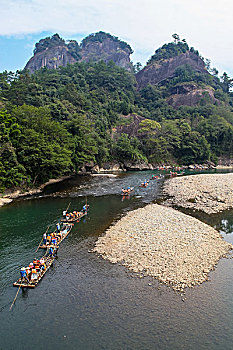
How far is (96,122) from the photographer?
72688mm

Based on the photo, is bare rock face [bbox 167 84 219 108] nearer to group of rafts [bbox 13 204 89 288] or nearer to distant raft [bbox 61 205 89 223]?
distant raft [bbox 61 205 89 223]

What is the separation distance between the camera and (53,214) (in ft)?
88.6

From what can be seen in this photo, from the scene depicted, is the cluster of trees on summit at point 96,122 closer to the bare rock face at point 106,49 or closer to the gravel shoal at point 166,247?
the gravel shoal at point 166,247

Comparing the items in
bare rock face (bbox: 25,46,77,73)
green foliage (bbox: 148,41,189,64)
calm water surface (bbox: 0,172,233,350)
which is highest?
bare rock face (bbox: 25,46,77,73)

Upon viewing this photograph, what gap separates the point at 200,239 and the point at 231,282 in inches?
203

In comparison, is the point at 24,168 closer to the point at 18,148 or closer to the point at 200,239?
the point at 18,148

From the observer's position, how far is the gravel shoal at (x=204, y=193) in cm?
3007

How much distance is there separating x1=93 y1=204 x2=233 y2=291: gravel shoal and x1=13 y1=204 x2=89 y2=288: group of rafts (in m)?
3.46

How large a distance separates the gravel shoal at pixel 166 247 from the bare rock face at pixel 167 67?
403 feet

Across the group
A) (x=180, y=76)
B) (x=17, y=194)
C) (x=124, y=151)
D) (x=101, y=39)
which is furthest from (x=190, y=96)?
(x=101, y=39)

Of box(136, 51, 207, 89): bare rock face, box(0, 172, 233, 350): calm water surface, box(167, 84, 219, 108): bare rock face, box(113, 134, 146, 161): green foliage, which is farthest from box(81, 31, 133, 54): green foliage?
box(0, 172, 233, 350): calm water surface

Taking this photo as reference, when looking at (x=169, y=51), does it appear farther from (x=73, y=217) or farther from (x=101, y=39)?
(x=73, y=217)

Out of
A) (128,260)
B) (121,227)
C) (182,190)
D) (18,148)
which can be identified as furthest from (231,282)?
(18,148)

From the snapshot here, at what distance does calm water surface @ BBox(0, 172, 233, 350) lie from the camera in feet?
34.7
